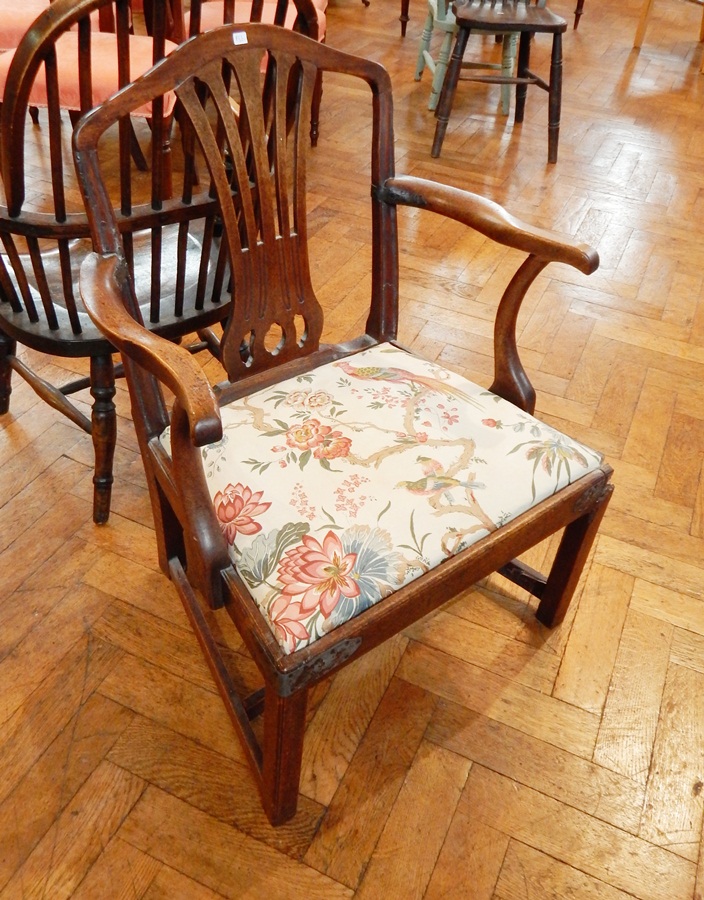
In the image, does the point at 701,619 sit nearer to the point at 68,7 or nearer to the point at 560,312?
the point at 560,312

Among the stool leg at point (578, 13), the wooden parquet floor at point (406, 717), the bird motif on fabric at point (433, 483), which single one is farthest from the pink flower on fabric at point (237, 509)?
the stool leg at point (578, 13)

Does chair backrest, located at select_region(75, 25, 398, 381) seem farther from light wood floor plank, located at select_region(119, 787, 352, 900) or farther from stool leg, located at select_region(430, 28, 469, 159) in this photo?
stool leg, located at select_region(430, 28, 469, 159)

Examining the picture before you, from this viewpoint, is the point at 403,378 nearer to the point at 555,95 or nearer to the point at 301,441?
the point at 301,441

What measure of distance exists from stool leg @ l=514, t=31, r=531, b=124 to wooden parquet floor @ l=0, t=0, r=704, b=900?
1597 millimetres

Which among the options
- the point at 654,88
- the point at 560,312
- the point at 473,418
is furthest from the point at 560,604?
the point at 654,88

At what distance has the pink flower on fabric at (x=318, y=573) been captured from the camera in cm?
83

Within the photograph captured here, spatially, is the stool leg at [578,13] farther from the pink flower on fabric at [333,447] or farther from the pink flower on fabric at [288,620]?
the pink flower on fabric at [288,620]

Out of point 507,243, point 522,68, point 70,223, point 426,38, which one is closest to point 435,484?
point 507,243

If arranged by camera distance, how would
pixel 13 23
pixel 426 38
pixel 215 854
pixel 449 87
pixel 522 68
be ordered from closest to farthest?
1. pixel 215 854
2. pixel 13 23
3. pixel 449 87
4. pixel 522 68
5. pixel 426 38

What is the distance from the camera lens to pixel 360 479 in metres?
0.93

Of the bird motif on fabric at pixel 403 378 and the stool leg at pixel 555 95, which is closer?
the bird motif on fabric at pixel 403 378

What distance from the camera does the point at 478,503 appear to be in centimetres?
94

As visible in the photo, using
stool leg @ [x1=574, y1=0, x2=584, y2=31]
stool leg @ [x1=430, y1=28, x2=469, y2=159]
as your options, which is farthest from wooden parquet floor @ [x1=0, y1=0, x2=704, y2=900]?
stool leg @ [x1=574, y1=0, x2=584, y2=31]

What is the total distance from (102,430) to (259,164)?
0.57 m
